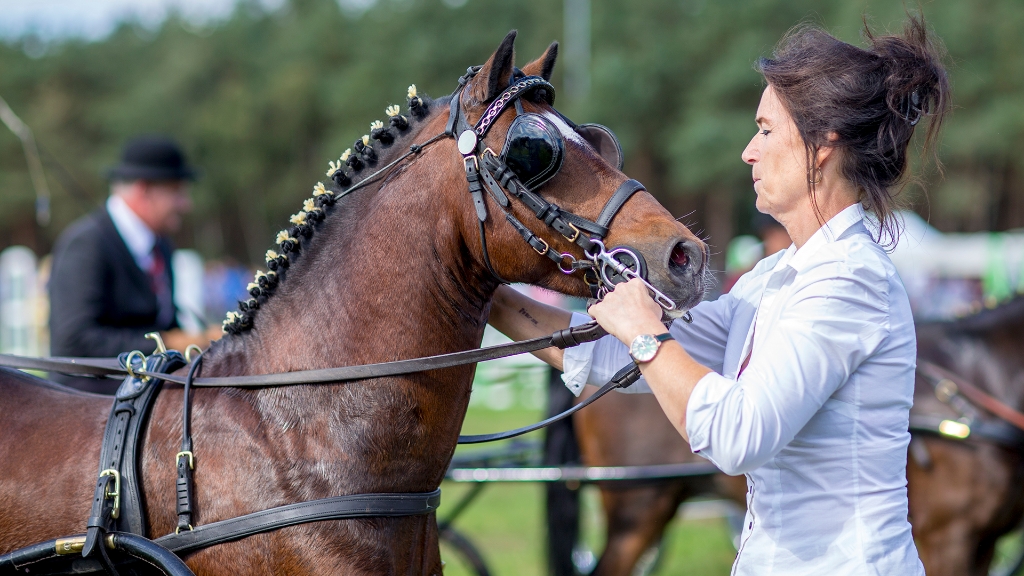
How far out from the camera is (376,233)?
2127 millimetres

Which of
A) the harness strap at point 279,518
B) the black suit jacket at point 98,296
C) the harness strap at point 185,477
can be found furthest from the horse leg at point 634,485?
the harness strap at point 185,477

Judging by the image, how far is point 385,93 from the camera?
142 ft

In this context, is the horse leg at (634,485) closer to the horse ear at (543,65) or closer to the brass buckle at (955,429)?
the brass buckle at (955,429)

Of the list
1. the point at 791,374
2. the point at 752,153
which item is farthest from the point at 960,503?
the point at 791,374

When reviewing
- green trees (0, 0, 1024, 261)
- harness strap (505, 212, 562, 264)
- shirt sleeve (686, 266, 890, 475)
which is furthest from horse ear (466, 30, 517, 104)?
green trees (0, 0, 1024, 261)

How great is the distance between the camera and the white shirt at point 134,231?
4.05 m

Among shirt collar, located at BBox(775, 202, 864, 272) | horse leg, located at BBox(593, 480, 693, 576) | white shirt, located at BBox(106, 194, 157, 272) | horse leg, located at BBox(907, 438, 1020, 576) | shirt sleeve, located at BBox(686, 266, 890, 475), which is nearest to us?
shirt sleeve, located at BBox(686, 266, 890, 475)

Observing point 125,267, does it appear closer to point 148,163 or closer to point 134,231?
point 134,231

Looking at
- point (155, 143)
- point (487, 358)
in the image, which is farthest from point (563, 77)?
point (487, 358)

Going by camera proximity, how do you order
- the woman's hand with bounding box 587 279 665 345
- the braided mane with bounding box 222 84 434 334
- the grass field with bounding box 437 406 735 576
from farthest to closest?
the grass field with bounding box 437 406 735 576
the braided mane with bounding box 222 84 434 334
the woman's hand with bounding box 587 279 665 345

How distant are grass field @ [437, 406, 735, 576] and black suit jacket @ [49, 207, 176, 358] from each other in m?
2.41

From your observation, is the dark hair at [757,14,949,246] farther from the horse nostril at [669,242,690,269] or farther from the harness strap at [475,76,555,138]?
the harness strap at [475,76,555,138]

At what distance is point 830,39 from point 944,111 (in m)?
0.29

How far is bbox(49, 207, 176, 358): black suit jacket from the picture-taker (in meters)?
3.53
